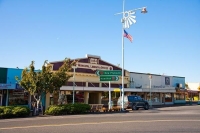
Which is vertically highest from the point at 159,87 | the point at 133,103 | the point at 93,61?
the point at 93,61

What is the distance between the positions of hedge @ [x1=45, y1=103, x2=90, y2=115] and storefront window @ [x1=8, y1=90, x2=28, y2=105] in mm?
5666

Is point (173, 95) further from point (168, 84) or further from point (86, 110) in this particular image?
point (86, 110)

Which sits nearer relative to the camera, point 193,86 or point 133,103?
point 133,103

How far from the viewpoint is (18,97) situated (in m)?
26.6

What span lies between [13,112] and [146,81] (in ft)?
89.6

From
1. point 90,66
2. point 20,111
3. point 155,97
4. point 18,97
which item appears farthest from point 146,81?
point 20,111

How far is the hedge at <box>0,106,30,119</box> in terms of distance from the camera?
19.8m

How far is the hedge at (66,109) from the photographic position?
22.0 meters

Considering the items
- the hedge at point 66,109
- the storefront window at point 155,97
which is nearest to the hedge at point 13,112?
the hedge at point 66,109

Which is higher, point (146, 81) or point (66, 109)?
point (146, 81)

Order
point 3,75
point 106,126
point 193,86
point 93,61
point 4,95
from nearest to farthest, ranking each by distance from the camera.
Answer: point 106,126, point 3,75, point 4,95, point 93,61, point 193,86

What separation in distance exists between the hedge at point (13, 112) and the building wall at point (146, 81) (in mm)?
21914

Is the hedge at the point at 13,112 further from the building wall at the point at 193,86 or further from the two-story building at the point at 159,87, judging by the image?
the building wall at the point at 193,86

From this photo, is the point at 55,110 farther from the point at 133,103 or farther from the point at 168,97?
the point at 168,97
